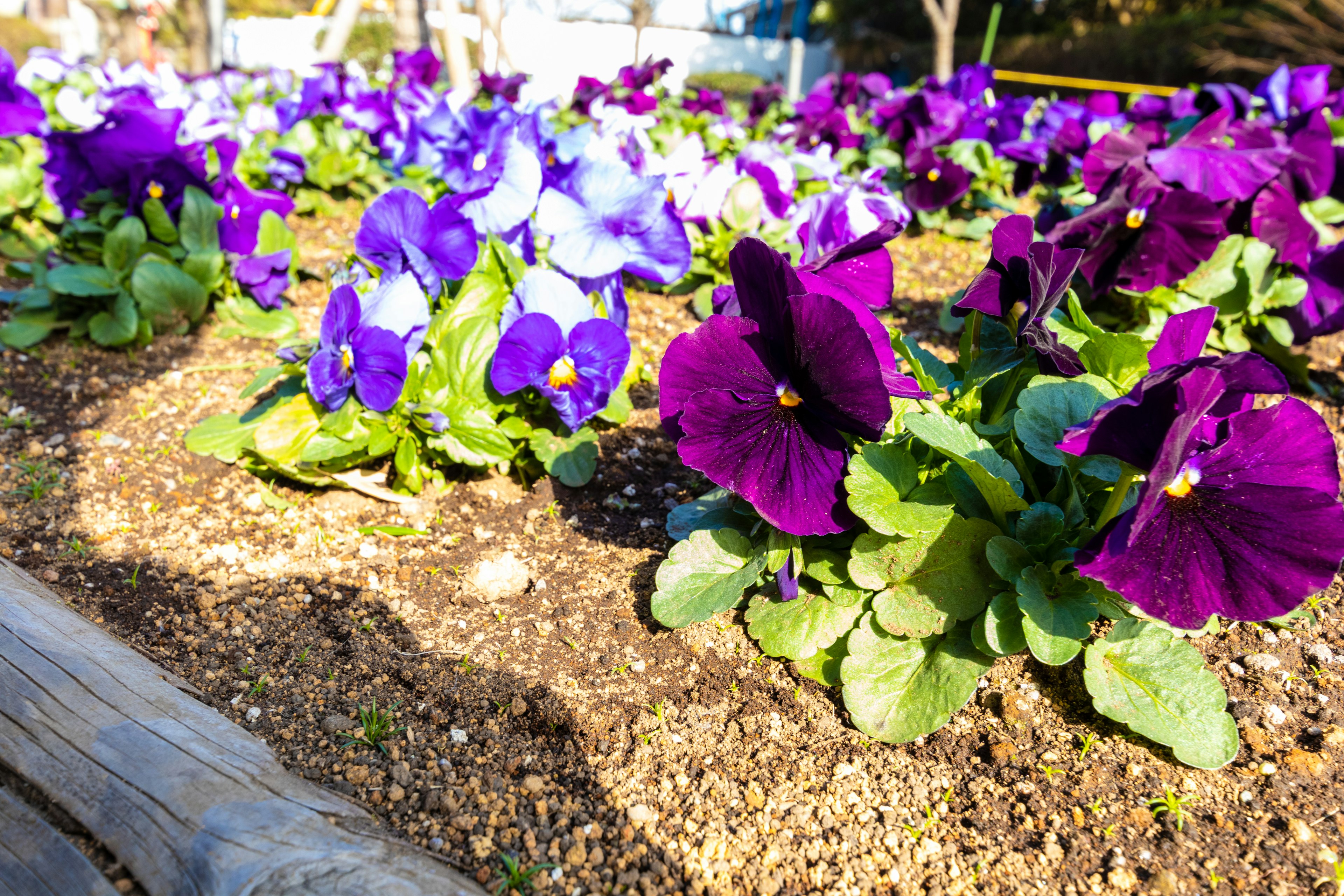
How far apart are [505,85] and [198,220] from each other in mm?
3101

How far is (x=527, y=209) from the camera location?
8.25ft

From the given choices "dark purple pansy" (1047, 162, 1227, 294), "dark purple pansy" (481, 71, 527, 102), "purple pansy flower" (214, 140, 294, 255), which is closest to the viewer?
"dark purple pansy" (1047, 162, 1227, 294)

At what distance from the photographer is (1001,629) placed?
1.58 metres

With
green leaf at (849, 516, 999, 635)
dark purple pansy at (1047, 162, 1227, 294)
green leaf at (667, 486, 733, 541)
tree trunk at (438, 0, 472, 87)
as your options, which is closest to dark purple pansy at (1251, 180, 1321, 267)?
dark purple pansy at (1047, 162, 1227, 294)

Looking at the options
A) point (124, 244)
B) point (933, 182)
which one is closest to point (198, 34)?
point (124, 244)

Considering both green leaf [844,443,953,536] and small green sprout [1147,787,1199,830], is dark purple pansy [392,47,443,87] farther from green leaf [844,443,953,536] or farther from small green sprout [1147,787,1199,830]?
small green sprout [1147,787,1199,830]

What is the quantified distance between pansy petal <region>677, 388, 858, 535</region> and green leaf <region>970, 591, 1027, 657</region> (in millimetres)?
293

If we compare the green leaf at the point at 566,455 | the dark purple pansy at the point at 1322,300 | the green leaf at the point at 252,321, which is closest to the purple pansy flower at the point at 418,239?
the green leaf at the point at 566,455

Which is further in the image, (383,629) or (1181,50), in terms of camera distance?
(1181,50)

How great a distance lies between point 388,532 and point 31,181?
3.41 meters

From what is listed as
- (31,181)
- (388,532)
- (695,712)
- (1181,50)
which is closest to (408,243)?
(388,532)

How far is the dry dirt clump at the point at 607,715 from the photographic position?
1435mm

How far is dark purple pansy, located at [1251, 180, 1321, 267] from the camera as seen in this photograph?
292cm

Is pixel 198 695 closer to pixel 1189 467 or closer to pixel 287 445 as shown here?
pixel 287 445
